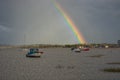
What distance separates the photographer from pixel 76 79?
3922 centimetres

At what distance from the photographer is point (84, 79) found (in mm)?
39594

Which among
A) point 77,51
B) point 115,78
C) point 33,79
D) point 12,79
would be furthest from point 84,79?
point 77,51

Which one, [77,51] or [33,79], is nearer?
[33,79]

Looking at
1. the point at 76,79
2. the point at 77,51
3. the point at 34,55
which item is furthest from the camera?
the point at 77,51

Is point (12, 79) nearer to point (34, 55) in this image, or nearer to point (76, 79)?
point (76, 79)

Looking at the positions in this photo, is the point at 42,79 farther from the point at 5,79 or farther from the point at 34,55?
the point at 34,55

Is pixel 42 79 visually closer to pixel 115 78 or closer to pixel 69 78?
pixel 69 78

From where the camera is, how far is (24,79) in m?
39.3

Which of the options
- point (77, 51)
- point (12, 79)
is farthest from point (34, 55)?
point (77, 51)

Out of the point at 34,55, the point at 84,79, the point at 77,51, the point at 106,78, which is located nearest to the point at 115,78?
the point at 106,78

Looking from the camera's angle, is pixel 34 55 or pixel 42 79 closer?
pixel 42 79

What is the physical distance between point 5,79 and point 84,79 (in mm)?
12588

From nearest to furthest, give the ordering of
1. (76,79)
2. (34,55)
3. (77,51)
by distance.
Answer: (76,79), (34,55), (77,51)

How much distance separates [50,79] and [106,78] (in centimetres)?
913
